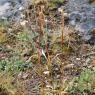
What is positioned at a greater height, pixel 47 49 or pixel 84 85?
pixel 47 49

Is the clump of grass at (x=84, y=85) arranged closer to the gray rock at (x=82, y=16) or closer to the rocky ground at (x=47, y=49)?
the rocky ground at (x=47, y=49)

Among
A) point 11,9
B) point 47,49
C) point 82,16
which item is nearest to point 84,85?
point 47,49

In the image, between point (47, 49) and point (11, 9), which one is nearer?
point (47, 49)

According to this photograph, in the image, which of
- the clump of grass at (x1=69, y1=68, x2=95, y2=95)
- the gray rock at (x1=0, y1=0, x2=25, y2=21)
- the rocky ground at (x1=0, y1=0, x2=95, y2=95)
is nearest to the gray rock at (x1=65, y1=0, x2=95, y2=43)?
the rocky ground at (x1=0, y1=0, x2=95, y2=95)

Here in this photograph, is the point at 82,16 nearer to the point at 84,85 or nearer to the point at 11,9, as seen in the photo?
the point at 11,9

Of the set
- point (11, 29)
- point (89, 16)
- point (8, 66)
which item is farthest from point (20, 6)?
point (8, 66)

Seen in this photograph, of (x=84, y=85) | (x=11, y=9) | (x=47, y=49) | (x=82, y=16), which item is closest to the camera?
(x=84, y=85)

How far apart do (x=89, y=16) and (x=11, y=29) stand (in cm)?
115

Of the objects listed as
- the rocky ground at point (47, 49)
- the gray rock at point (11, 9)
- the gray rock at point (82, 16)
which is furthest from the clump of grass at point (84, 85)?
the gray rock at point (11, 9)

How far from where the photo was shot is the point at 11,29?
4.73m

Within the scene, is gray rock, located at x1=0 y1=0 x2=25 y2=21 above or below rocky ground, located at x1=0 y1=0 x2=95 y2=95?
above

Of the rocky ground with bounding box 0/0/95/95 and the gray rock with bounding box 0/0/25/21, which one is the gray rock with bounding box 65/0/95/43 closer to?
the rocky ground with bounding box 0/0/95/95

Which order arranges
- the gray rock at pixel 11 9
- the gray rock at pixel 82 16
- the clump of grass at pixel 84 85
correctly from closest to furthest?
the clump of grass at pixel 84 85
the gray rock at pixel 82 16
the gray rock at pixel 11 9

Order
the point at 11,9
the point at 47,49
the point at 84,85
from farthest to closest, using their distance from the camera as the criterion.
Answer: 1. the point at 11,9
2. the point at 47,49
3. the point at 84,85
